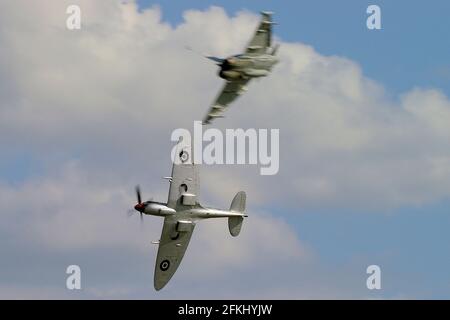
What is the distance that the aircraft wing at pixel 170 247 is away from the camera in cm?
12675

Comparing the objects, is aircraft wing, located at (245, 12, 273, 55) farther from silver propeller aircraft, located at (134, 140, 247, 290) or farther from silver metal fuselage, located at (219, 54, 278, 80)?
silver propeller aircraft, located at (134, 140, 247, 290)

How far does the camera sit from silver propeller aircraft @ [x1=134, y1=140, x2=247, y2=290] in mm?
123500

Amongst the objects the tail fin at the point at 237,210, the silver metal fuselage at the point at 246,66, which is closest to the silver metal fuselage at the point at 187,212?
the tail fin at the point at 237,210

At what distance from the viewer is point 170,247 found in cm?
13262

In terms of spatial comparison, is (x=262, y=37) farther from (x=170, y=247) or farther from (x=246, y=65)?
(x=170, y=247)

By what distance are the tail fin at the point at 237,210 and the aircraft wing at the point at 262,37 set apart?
1831 centimetres

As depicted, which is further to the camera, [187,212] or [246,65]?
[187,212]

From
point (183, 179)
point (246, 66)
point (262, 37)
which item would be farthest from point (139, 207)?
point (262, 37)

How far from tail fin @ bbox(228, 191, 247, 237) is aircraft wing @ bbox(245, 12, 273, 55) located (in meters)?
18.3

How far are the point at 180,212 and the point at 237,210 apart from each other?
586 centimetres

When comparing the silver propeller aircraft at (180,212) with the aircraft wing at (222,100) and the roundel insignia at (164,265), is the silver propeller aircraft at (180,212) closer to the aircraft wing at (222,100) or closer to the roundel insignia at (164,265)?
the roundel insignia at (164,265)
